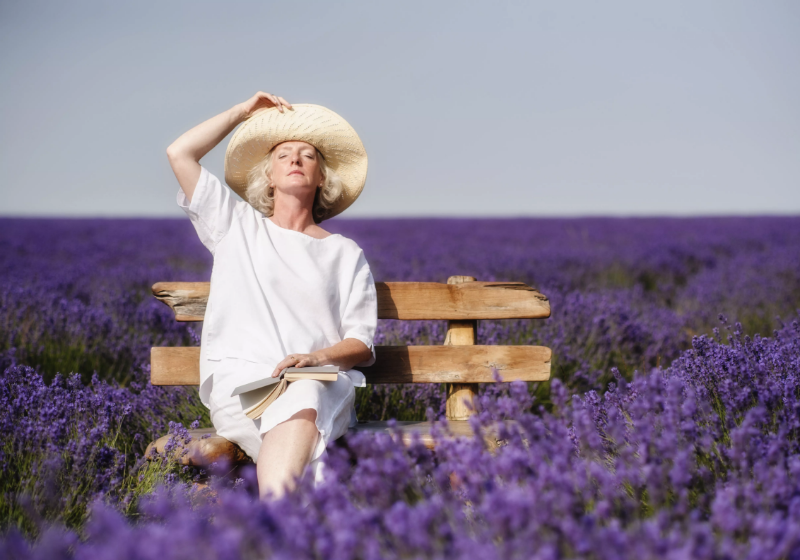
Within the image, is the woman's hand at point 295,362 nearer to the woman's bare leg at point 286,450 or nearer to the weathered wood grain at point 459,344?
the woman's bare leg at point 286,450

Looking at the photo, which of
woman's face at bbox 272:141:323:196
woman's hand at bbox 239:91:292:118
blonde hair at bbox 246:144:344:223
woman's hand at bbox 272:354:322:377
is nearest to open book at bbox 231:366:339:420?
woman's hand at bbox 272:354:322:377

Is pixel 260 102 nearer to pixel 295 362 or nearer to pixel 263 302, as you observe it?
pixel 263 302

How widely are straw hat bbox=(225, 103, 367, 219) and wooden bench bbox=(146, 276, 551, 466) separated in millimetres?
460

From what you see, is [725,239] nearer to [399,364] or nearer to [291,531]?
[399,364]

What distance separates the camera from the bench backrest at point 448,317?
2398 mm

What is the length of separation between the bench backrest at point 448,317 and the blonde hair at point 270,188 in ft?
1.24

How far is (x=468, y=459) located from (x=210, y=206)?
149 cm

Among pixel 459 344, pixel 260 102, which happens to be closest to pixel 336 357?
pixel 459 344

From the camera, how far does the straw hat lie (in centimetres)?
237

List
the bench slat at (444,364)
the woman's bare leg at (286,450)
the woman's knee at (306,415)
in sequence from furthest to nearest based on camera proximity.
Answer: the bench slat at (444,364) → the woman's knee at (306,415) → the woman's bare leg at (286,450)

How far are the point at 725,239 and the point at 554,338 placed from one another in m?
8.75

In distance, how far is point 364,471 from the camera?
115 centimetres

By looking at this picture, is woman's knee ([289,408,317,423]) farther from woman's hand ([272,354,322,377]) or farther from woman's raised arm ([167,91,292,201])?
woman's raised arm ([167,91,292,201])

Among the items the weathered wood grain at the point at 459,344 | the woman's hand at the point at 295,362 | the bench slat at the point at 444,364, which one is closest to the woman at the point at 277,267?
the woman's hand at the point at 295,362
